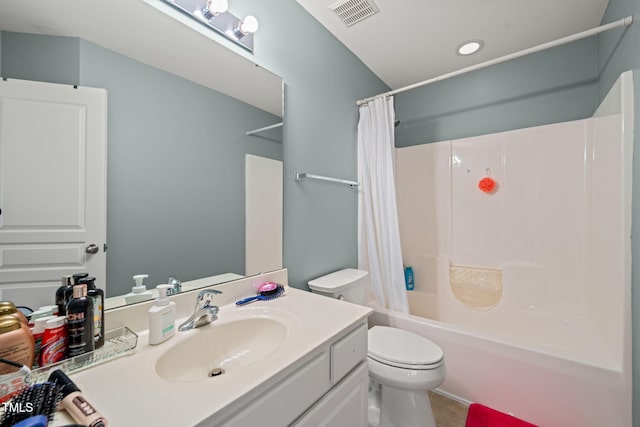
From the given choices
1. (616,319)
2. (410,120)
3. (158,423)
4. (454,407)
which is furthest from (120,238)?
(410,120)

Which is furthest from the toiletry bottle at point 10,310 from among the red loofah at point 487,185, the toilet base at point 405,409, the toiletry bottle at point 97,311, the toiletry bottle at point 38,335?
the red loofah at point 487,185

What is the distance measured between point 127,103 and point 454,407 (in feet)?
7.28

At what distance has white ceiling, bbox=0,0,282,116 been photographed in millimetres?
730

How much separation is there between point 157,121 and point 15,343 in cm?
72

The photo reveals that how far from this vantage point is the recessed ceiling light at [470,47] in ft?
6.14

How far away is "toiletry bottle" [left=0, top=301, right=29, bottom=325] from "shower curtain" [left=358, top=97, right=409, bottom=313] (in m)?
1.75

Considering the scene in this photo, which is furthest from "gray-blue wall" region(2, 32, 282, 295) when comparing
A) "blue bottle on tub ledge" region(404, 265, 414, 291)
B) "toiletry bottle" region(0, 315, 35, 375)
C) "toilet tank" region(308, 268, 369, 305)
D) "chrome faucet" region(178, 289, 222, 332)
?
"blue bottle on tub ledge" region(404, 265, 414, 291)

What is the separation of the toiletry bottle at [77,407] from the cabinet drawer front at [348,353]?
1.98 ft

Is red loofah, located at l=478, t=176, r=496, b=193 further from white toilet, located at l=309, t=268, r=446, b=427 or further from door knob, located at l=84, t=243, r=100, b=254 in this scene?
door knob, located at l=84, t=243, r=100, b=254

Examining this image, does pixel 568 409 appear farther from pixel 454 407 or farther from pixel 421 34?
pixel 421 34

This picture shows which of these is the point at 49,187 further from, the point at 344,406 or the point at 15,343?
the point at 344,406

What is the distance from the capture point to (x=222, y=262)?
3.73ft

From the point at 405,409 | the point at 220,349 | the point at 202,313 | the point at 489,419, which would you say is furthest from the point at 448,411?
the point at 202,313

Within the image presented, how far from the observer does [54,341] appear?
65cm
